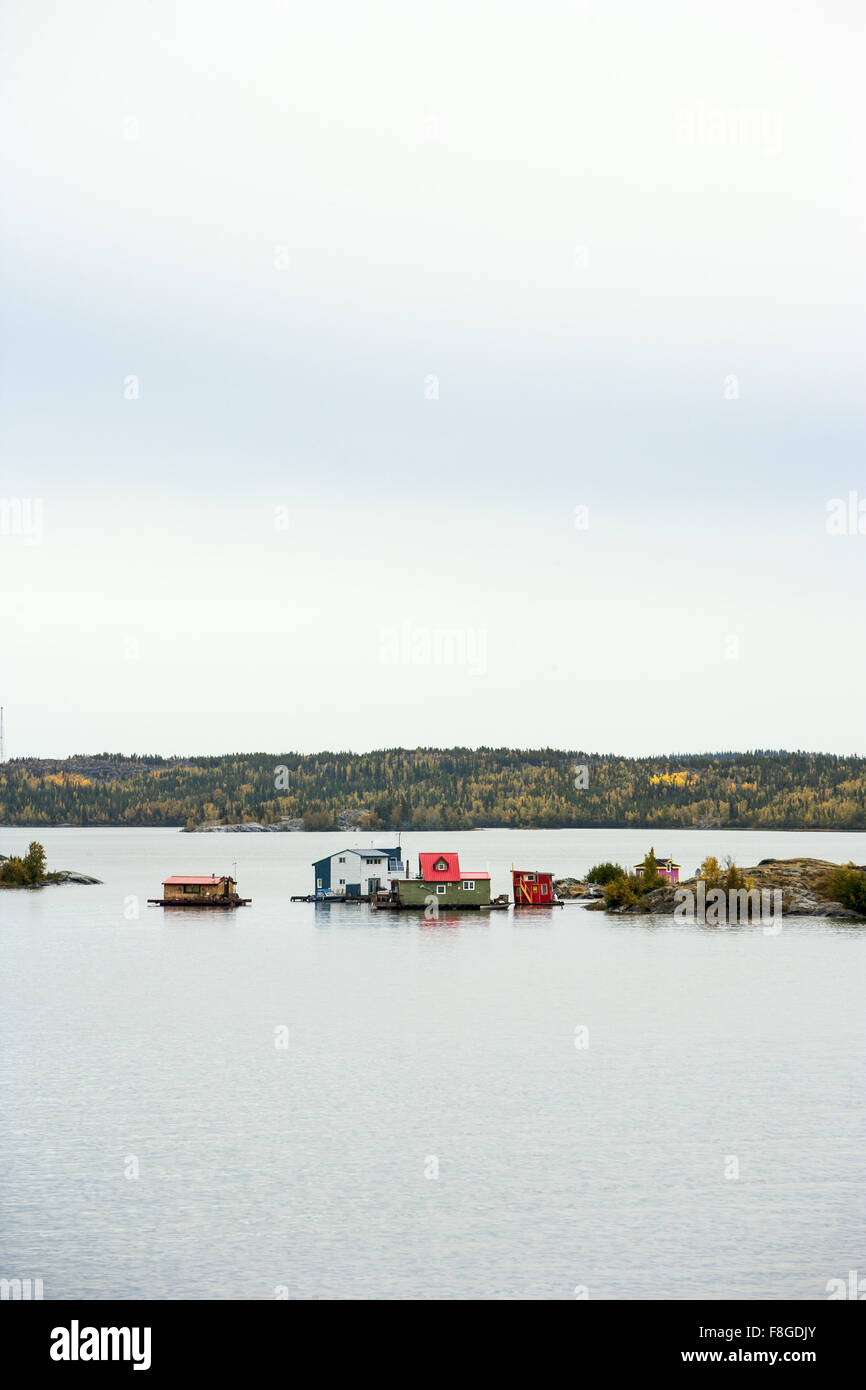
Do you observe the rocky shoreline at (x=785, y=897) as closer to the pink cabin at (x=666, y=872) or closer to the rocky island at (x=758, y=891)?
the rocky island at (x=758, y=891)

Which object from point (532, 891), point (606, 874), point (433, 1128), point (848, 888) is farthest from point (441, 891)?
point (433, 1128)

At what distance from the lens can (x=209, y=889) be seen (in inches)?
4872

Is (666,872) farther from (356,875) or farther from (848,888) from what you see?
(356,875)

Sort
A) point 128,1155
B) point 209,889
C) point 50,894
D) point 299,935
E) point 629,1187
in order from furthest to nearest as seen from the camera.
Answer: point 50,894 → point 209,889 → point 299,935 → point 128,1155 → point 629,1187

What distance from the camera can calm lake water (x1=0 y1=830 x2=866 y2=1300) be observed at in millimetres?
26984

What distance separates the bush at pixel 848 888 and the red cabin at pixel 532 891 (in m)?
23.2

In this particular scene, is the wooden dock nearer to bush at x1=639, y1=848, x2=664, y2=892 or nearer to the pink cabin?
the pink cabin

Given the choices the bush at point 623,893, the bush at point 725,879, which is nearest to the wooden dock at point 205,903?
the bush at point 623,893

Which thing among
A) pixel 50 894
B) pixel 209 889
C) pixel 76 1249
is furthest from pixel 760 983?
pixel 50 894

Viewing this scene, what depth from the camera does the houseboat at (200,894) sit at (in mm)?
120812

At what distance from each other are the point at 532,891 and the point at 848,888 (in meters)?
26.4
